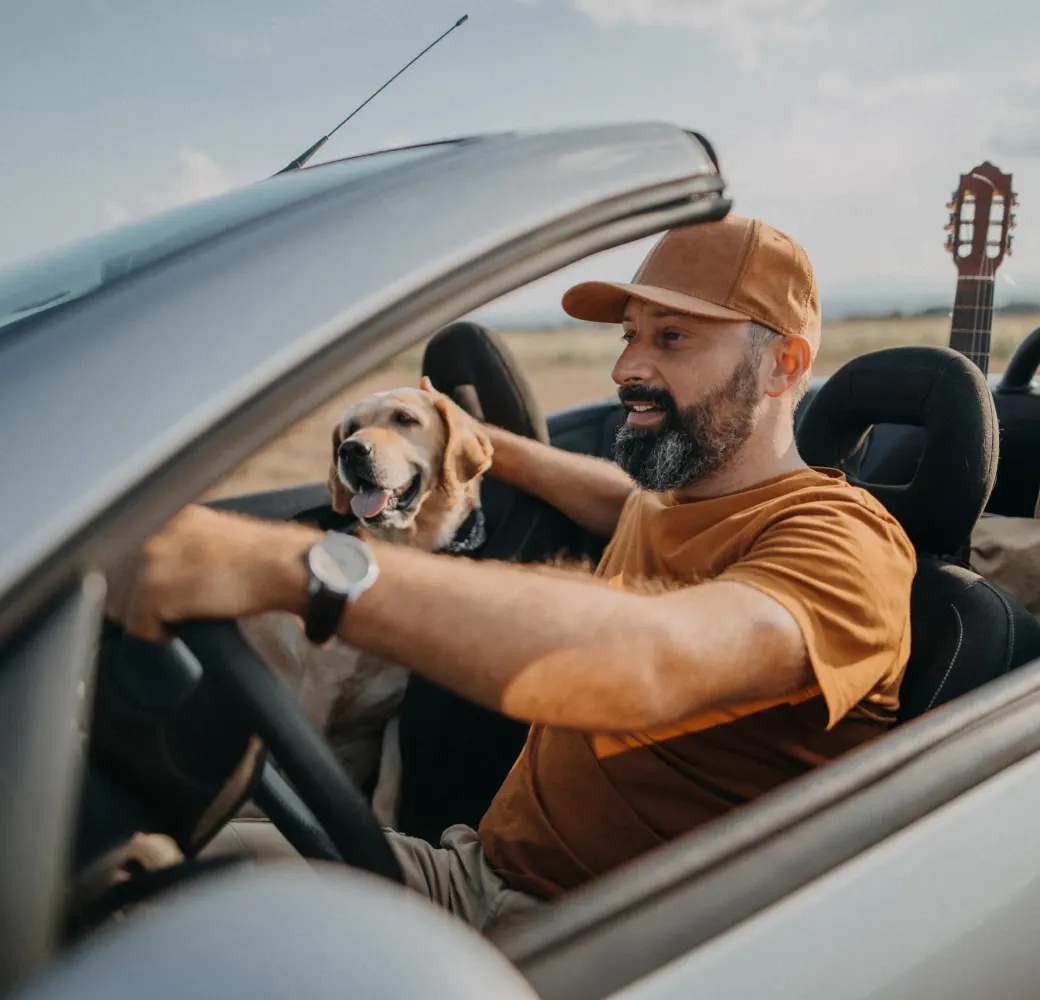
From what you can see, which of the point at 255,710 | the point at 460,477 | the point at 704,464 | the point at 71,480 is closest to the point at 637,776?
the point at 704,464

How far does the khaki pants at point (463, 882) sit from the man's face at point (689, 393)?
0.67 meters

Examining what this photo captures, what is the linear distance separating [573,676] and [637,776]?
1.41 feet

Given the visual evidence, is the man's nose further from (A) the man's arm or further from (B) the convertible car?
(B) the convertible car

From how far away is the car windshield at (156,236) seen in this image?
0.84 m

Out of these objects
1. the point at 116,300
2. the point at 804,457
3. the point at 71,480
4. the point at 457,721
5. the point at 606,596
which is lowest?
the point at 457,721

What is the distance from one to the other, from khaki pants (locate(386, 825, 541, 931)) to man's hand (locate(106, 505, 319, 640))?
0.55 m

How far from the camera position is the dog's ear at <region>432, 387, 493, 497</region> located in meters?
2.71

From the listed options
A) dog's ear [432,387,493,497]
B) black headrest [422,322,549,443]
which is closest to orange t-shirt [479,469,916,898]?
black headrest [422,322,549,443]

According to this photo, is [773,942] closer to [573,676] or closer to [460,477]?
[573,676]

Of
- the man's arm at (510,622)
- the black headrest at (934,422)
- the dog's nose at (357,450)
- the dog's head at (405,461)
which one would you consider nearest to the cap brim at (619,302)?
the black headrest at (934,422)

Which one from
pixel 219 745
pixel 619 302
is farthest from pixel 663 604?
pixel 619 302

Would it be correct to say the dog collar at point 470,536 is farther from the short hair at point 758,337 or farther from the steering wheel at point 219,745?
the steering wheel at point 219,745

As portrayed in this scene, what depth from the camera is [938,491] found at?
5.95 ft

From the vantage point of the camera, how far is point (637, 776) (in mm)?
1393
